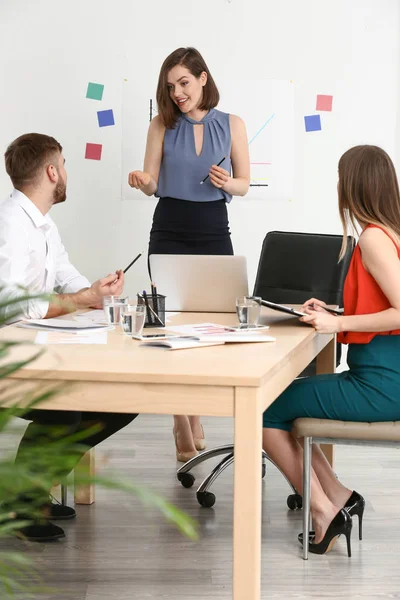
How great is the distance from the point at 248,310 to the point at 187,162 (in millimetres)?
1227

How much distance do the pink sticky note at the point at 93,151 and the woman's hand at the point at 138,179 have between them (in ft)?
4.92

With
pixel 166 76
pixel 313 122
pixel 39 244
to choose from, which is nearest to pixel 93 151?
pixel 313 122

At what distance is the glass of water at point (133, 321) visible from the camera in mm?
2080

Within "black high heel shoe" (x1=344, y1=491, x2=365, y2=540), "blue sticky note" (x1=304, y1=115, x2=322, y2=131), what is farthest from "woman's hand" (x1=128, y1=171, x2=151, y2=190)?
"blue sticky note" (x1=304, y1=115, x2=322, y2=131)

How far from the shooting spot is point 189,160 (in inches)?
130

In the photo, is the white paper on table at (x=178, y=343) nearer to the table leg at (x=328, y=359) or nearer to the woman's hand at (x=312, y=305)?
the woman's hand at (x=312, y=305)

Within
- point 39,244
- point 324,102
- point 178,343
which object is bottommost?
point 178,343

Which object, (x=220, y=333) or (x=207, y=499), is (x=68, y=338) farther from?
(x=207, y=499)

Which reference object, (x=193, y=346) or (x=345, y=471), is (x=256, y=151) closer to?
(x=345, y=471)

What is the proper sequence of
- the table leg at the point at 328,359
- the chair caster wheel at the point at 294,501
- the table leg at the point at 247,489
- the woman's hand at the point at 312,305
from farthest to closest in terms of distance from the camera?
the table leg at the point at 328,359 → the chair caster wheel at the point at 294,501 → the woman's hand at the point at 312,305 → the table leg at the point at 247,489

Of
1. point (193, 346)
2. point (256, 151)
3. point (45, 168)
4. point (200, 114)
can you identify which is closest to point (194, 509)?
point (193, 346)

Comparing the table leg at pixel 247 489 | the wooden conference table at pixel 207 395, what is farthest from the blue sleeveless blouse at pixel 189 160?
the table leg at pixel 247 489

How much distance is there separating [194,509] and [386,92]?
285 cm

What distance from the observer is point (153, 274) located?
2.59 metres
